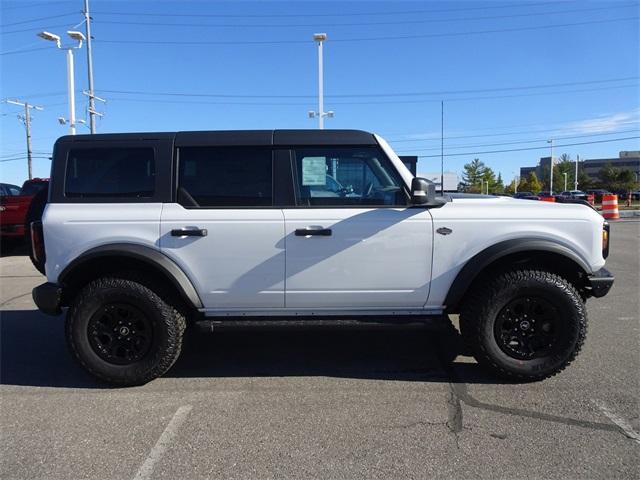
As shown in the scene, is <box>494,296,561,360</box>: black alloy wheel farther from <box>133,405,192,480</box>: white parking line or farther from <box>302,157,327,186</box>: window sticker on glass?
<box>133,405,192,480</box>: white parking line

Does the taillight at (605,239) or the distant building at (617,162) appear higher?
the distant building at (617,162)

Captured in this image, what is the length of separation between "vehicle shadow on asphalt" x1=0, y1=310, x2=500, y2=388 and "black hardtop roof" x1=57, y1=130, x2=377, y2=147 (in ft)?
5.04

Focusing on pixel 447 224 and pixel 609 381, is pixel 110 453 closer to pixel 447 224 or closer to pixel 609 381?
pixel 447 224

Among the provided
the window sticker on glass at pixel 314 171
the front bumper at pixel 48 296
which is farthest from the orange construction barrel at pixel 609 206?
the front bumper at pixel 48 296

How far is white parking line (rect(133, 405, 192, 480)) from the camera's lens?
2916 mm

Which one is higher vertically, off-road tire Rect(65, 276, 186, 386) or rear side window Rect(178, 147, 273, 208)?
rear side window Rect(178, 147, 273, 208)

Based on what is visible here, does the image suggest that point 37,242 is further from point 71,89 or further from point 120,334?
point 71,89

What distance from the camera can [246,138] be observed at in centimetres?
426

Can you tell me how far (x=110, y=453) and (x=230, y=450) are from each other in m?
0.73

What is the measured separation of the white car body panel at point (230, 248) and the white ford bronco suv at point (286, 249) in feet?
0.04

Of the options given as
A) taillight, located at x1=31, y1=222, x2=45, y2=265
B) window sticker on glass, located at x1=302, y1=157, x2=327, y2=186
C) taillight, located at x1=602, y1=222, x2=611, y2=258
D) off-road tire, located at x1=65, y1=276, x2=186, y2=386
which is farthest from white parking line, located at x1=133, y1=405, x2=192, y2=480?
taillight, located at x1=602, y1=222, x2=611, y2=258

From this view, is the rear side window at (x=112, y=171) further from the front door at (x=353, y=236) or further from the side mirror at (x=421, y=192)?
the side mirror at (x=421, y=192)

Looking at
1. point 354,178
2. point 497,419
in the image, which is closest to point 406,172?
point 354,178

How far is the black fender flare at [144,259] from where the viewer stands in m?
4.01
